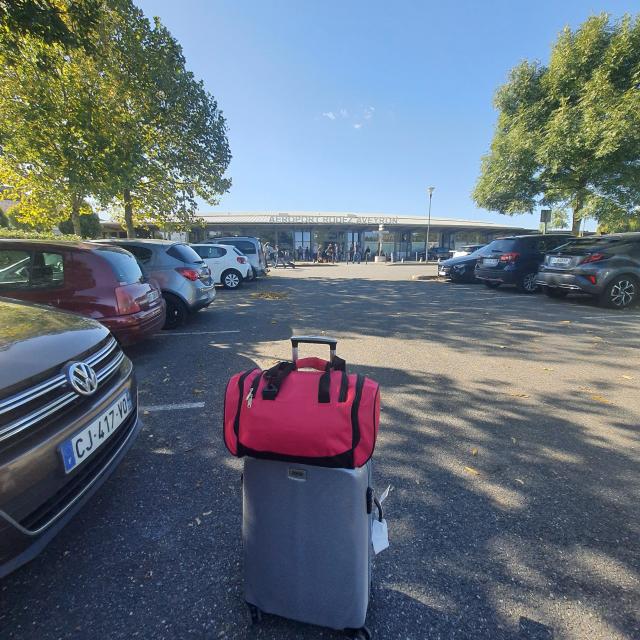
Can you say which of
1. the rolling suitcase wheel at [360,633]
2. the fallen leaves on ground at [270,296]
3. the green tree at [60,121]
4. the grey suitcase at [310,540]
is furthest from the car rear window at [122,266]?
the green tree at [60,121]

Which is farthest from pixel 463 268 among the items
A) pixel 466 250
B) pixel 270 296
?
pixel 466 250

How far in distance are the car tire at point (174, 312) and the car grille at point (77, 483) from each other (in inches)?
170

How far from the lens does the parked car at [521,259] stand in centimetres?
1016

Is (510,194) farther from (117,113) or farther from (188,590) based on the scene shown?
(188,590)

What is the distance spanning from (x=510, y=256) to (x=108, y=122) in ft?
43.5

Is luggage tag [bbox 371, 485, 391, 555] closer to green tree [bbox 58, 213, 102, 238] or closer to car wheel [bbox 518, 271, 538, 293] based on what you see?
car wheel [bbox 518, 271, 538, 293]

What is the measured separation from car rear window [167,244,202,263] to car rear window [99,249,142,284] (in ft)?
6.22

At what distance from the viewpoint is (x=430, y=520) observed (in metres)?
1.99

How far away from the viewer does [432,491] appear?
7.29 ft

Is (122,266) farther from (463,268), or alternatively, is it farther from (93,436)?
(463,268)

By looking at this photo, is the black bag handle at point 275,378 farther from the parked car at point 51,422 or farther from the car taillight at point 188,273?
the car taillight at point 188,273

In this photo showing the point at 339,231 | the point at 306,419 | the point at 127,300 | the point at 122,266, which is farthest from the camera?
the point at 339,231

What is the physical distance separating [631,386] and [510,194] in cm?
1398

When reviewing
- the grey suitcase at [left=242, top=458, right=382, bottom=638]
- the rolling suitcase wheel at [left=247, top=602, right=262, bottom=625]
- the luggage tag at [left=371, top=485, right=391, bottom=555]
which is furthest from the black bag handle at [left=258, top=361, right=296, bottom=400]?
the rolling suitcase wheel at [left=247, top=602, right=262, bottom=625]
